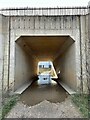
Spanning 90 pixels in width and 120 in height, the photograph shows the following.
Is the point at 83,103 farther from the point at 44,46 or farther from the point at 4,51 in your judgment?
the point at 44,46

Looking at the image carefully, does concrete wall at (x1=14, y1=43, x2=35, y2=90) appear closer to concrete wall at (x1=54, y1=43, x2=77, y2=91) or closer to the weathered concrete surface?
the weathered concrete surface

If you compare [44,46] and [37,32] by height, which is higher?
[37,32]

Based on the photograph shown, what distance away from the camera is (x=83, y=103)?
612cm

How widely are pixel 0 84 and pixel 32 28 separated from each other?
306 centimetres

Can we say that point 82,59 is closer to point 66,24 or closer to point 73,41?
point 73,41

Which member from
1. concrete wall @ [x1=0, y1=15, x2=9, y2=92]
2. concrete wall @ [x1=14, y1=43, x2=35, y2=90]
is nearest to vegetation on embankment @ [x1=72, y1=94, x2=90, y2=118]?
concrete wall @ [x1=14, y1=43, x2=35, y2=90]

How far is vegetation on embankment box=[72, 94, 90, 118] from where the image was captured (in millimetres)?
5070

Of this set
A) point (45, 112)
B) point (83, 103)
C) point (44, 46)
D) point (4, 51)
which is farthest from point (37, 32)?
point (45, 112)

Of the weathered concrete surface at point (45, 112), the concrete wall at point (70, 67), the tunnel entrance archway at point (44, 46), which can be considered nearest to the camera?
the weathered concrete surface at point (45, 112)

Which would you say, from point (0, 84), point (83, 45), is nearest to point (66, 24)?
point (83, 45)

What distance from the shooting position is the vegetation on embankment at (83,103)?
5.07m

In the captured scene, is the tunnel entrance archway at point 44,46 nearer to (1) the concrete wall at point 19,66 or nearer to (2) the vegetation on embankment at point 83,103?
(1) the concrete wall at point 19,66

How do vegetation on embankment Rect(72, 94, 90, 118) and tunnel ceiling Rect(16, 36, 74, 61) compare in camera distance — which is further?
tunnel ceiling Rect(16, 36, 74, 61)

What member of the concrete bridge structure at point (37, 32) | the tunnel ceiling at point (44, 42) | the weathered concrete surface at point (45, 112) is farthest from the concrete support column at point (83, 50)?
the weathered concrete surface at point (45, 112)
